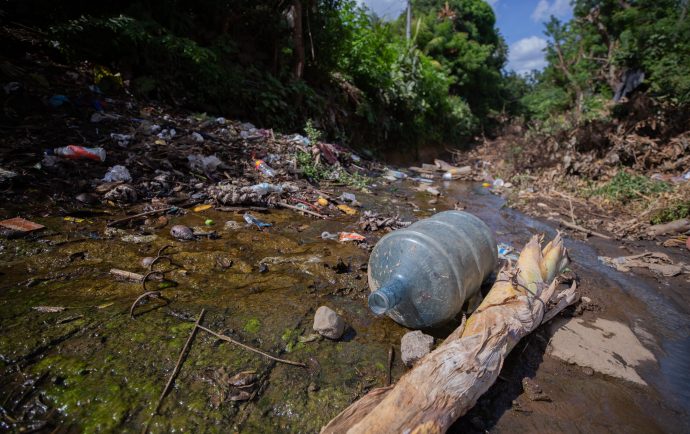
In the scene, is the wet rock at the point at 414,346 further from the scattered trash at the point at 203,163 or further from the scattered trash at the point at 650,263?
the scattered trash at the point at 203,163

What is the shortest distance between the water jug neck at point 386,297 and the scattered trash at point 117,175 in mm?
3090

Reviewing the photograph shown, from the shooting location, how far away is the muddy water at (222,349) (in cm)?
121

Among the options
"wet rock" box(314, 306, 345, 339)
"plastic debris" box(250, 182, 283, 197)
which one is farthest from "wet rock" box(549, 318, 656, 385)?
"plastic debris" box(250, 182, 283, 197)

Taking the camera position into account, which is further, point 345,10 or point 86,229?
point 345,10

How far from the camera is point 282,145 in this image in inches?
213

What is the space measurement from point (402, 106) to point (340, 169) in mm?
5432

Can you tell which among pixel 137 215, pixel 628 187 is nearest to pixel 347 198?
pixel 137 215

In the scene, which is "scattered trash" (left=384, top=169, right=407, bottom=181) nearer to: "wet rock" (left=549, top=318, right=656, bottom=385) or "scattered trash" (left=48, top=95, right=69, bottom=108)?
"wet rock" (left=549, top=318, right=656, bottom=385)

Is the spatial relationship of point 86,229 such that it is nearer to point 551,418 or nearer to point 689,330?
point 551,418

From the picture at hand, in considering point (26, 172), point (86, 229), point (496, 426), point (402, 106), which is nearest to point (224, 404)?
point (496, 426)

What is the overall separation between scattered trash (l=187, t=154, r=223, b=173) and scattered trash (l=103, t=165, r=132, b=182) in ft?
2.44

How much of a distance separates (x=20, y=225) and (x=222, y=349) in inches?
78.0

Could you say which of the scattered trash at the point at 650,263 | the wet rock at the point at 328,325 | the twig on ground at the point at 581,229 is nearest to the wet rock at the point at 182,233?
the wet rock at the point at 328,325

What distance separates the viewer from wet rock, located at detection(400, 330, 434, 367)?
1.60m
